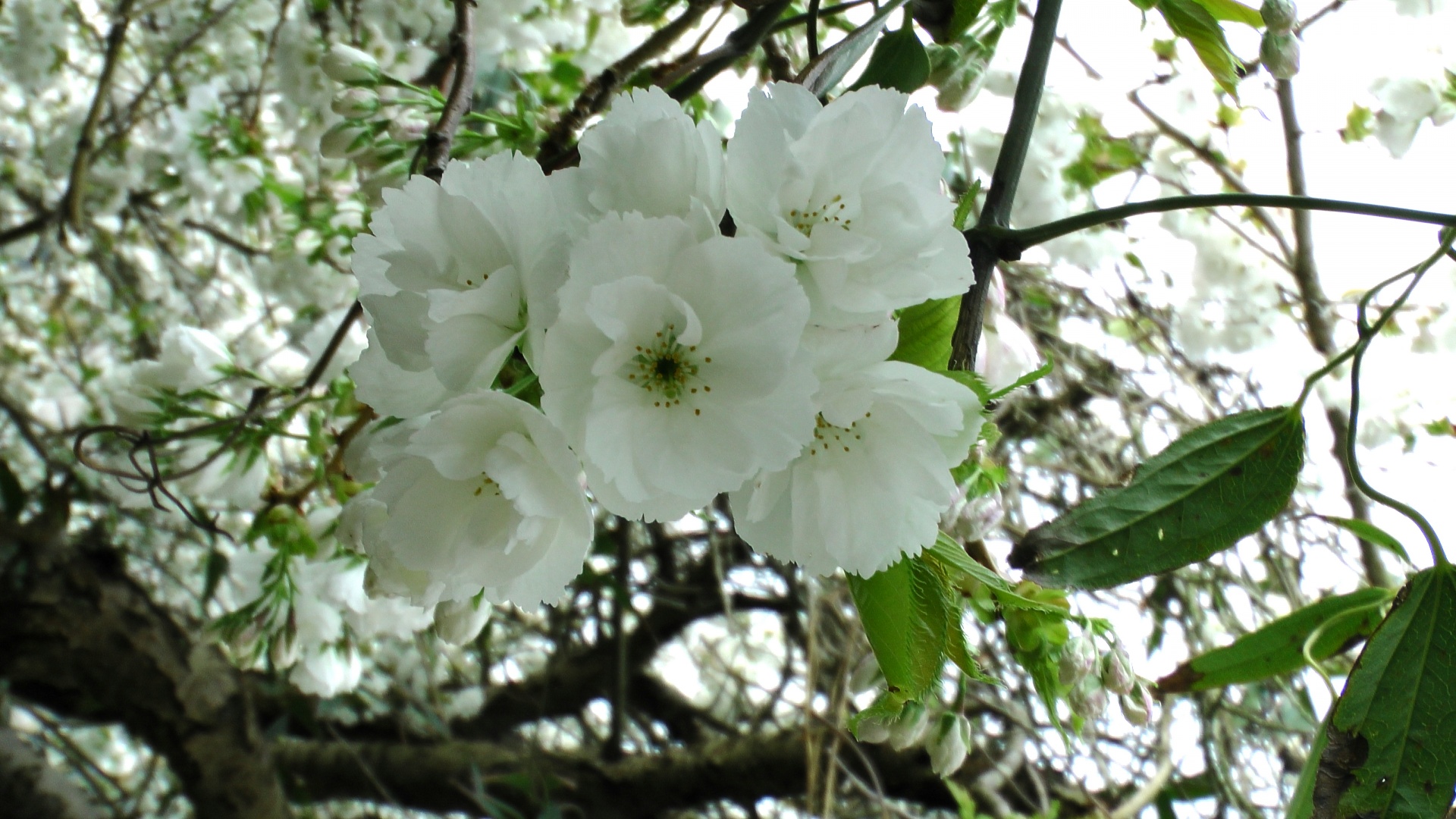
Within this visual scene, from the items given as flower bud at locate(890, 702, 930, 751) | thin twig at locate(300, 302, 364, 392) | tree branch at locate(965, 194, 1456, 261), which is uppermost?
thin twig at locate(300, 302, 364, 392)

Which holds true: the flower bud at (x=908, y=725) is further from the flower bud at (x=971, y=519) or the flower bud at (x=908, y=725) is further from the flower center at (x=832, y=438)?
the flower center at (x=832, y=438)

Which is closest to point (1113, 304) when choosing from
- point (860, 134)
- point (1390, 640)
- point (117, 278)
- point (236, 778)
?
point (1390, 640)

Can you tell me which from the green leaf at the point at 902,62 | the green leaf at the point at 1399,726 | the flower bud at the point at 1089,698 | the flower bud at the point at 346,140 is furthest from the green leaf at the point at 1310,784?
the flower bud at the point at 346,140

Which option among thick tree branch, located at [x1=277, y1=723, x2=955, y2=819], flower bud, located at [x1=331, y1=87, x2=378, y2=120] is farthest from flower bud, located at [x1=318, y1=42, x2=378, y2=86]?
thick tree branch, located at [x1=277, y1=723, x2=955, y2=819]

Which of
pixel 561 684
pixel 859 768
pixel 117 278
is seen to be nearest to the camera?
pixel 859 768

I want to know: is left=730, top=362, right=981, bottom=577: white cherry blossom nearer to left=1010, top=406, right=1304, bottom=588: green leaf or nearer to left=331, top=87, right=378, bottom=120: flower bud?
left=1010, top=406, right=1304, bottom=588: green leaf

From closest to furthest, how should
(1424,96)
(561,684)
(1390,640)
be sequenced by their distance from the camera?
(1390,640), (1424,96), (561,684)

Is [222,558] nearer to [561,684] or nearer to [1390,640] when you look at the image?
[561,684]
